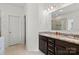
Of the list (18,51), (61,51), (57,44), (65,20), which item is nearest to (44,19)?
(65,20)

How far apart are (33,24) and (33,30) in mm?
139

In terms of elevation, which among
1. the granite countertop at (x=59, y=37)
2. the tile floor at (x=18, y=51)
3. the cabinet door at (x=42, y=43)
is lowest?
the tile floor at (x=18, y=51)

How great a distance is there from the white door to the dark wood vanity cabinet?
1.70ft

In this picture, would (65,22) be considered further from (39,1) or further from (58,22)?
(39,1)

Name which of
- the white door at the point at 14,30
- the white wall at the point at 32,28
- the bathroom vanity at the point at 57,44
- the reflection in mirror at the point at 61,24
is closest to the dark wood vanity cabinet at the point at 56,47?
the bathroom vanity at the point at 57,44

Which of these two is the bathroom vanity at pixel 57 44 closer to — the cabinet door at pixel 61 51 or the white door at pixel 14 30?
the cabinet door at pixel 61 51

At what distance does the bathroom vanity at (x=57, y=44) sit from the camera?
2.95 m

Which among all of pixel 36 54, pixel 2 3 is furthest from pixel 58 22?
pixel 2 3

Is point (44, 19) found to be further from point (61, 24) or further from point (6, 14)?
point (6, 14)

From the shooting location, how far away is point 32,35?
10.7ft

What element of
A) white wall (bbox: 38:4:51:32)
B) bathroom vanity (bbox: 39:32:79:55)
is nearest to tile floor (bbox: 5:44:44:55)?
bathroom vanity (bbox: 39:32:79:55)

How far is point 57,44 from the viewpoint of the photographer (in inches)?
131

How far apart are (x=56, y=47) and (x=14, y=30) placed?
41.2 inches

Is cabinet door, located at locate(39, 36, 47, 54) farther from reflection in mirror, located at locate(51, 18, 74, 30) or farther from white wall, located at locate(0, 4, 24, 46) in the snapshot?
white wall, located at locate(0, 4, 24, 46)
